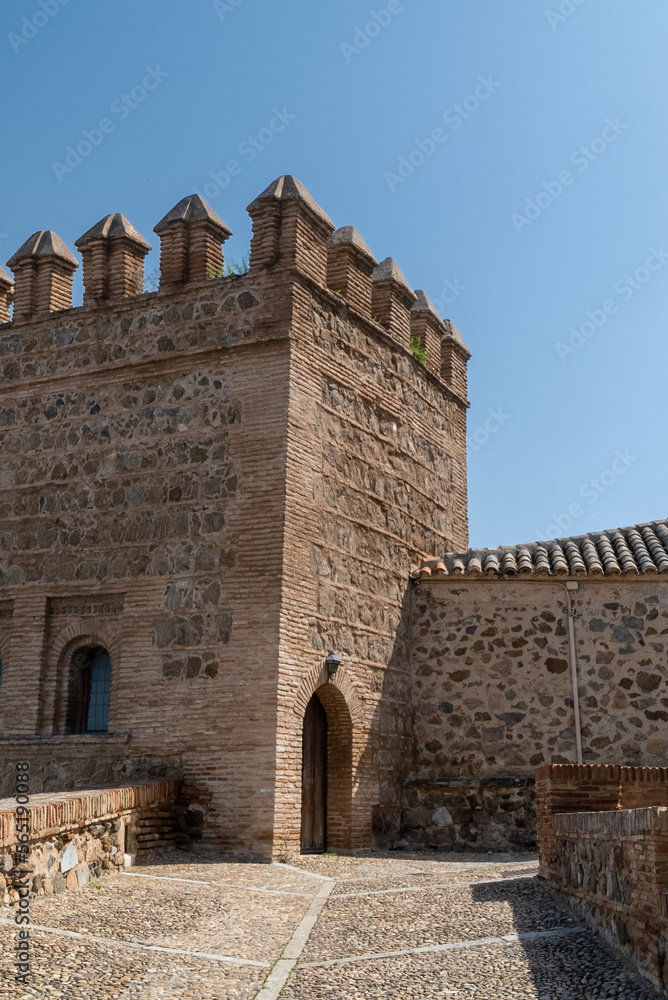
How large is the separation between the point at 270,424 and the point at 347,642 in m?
2.66

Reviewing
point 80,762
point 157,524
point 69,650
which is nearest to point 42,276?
point 157,524

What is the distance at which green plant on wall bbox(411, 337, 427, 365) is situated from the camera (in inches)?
559

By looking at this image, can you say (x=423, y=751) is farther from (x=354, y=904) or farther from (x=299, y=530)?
(x=354, y=904)

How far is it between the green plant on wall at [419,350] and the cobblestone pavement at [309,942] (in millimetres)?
7824

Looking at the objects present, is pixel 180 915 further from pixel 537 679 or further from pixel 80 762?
pixel 537 679

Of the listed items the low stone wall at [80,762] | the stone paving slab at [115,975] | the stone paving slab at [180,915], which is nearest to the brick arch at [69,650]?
the low stone wall at [80,762]

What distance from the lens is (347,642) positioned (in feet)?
37.1

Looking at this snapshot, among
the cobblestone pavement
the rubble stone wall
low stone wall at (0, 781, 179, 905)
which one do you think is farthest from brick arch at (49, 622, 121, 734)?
the rubble stone wall

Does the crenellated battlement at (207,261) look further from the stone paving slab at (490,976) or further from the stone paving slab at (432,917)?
the stone paving slab at (490,976)

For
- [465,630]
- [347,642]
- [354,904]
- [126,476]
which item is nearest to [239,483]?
[126,476]

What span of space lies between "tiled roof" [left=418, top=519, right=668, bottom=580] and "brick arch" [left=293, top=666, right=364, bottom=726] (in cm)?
217

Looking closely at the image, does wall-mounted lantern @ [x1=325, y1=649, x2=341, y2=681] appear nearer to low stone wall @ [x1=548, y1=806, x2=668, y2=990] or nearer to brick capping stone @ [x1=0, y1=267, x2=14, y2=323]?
low stone wall @ [x1=548, y1=806, x2=668, y2=990]

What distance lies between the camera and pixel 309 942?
236 inches

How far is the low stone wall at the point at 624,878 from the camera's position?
14.8 ft
